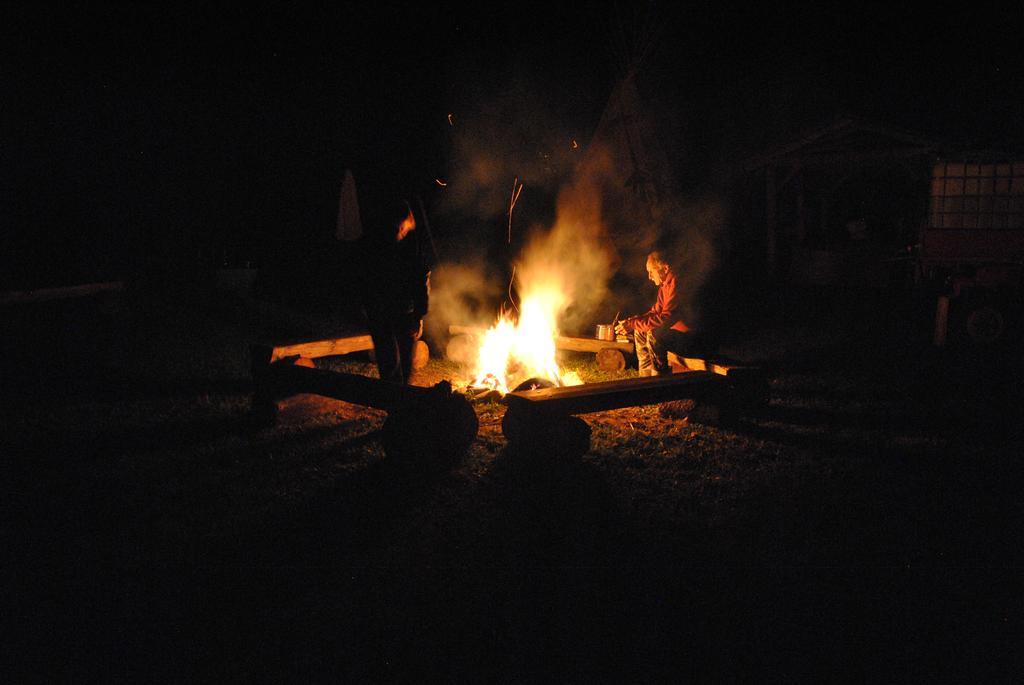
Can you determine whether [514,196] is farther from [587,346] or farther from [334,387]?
[334,387]

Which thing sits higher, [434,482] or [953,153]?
[953,153]

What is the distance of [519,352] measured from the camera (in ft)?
28.5

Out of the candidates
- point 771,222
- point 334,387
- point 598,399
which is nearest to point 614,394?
point 598,399

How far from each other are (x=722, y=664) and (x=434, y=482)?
106 inches

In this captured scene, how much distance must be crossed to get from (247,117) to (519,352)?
404 inches

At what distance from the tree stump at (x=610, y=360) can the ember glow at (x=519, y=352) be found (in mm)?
622

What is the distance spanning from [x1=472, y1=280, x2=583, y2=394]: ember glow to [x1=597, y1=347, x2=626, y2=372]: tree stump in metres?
0.62

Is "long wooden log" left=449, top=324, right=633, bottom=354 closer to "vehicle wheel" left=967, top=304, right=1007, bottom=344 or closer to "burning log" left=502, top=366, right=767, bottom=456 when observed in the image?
"burning log" left=502, top=366, right=767, bottom=456

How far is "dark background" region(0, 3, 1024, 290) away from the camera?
13.6 m

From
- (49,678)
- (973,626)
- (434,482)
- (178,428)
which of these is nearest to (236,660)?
(49,678)

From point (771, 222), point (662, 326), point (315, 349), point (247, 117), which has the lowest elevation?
point (315, 349)

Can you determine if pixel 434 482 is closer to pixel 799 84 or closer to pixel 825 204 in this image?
pixel 825 204

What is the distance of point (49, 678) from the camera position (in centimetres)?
322

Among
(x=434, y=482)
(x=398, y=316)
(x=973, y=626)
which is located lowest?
(x=973, y=626)
